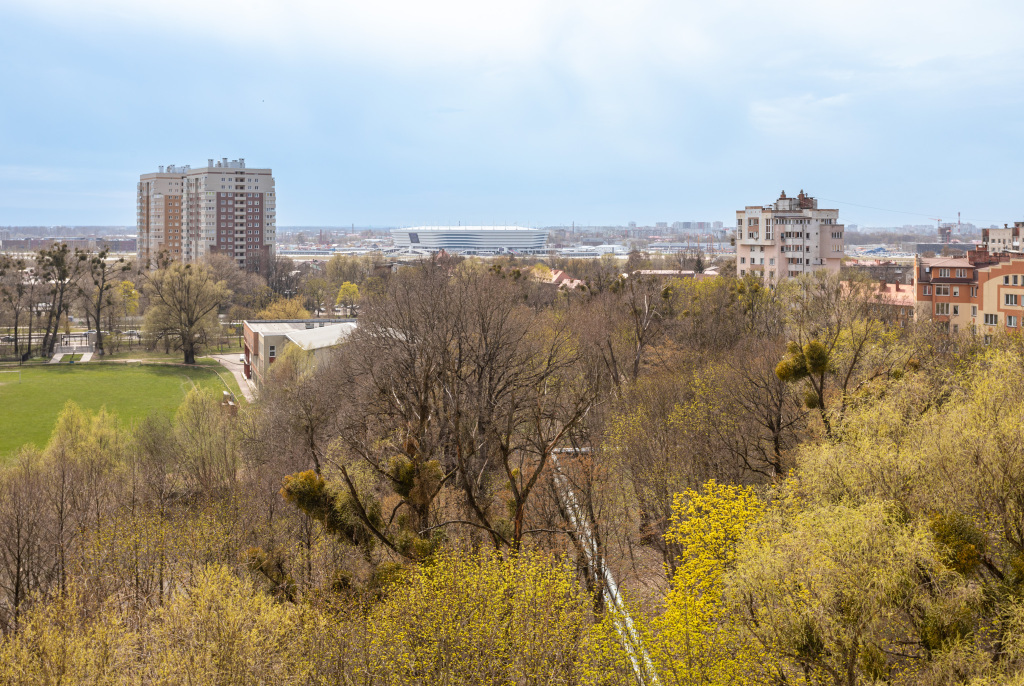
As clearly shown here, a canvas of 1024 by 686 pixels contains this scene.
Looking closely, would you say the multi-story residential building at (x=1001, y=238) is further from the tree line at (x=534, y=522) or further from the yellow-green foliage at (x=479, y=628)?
the yellow-green foliage at (x=479, y=628)

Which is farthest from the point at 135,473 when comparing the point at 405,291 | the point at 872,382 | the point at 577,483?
the point at 872,382

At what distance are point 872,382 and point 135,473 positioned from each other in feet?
94.5

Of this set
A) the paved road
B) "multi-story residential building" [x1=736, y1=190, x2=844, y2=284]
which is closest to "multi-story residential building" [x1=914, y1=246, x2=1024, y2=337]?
"multi-story residential building" [x1=736, y1=190, x2=844, y2=284]

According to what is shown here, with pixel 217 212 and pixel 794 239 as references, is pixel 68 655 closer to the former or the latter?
pixel 794 239

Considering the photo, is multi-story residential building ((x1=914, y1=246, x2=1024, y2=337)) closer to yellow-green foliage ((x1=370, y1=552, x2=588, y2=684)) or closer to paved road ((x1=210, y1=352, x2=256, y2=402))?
yellow-green foliage ((x1=370, y1=552, x2=588, y2=684))

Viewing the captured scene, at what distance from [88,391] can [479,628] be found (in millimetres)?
65766

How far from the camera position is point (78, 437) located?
127 ft

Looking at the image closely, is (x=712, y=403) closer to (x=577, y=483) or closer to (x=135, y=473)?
(x=577, y=483)

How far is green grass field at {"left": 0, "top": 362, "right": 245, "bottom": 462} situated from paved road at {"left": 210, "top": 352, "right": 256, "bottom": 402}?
789 mm

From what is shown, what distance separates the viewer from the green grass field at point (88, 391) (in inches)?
2260

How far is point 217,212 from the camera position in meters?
157

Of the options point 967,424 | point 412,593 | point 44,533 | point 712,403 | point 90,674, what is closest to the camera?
point 90,674

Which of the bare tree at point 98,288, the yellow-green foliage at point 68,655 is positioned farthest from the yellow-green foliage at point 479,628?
the bare tree at point 98,288

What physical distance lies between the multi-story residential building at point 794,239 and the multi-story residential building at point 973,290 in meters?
23.0
